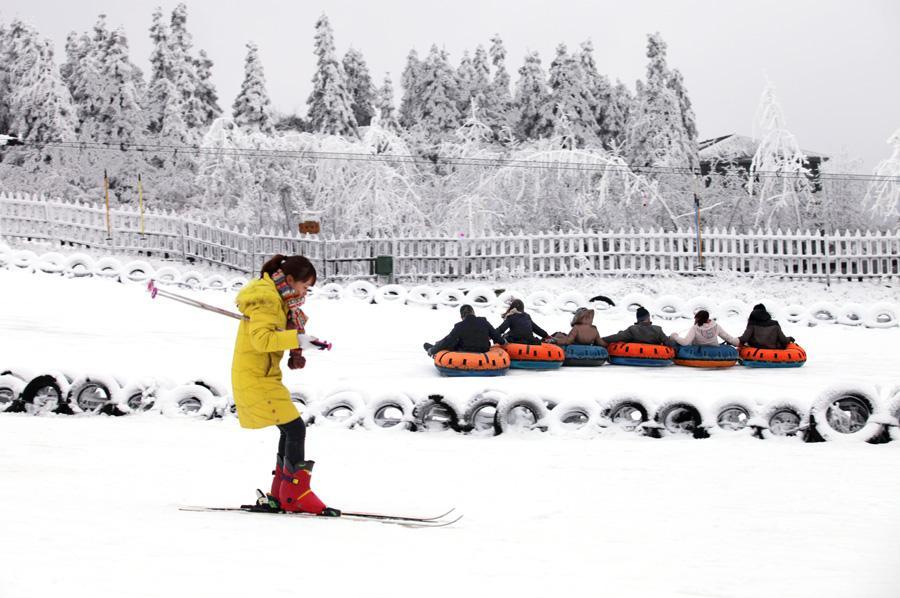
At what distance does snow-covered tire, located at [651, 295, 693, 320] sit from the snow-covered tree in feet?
86.5

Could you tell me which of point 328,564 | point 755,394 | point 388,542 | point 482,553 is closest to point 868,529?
point 482,553

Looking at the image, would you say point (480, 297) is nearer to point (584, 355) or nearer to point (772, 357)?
point (584, 355)

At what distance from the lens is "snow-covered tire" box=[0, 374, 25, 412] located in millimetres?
8969

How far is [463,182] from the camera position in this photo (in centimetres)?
3281

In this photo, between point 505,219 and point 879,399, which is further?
point 505,219

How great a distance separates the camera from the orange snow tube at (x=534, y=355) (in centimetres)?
1201

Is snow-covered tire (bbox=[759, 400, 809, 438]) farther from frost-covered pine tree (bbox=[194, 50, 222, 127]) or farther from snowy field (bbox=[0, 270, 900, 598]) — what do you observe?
frost-covered pine tree (bbox=[194, 50, 222, 127])

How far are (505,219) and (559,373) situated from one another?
62.3ft

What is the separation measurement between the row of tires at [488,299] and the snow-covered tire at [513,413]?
9.09 m

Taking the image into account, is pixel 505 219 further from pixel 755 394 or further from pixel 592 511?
pixel 592 511

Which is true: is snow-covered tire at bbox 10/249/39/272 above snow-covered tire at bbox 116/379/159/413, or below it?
above

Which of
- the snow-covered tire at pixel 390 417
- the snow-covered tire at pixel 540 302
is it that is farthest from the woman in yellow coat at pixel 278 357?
the snow-covered tire at pixel 540 302

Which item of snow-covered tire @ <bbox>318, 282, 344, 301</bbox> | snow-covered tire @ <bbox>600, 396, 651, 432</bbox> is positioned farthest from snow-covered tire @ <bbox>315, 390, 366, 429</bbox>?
snow-covered tire @ <bbox>318, 282, 344, 301</bbox>

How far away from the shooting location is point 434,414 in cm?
852
